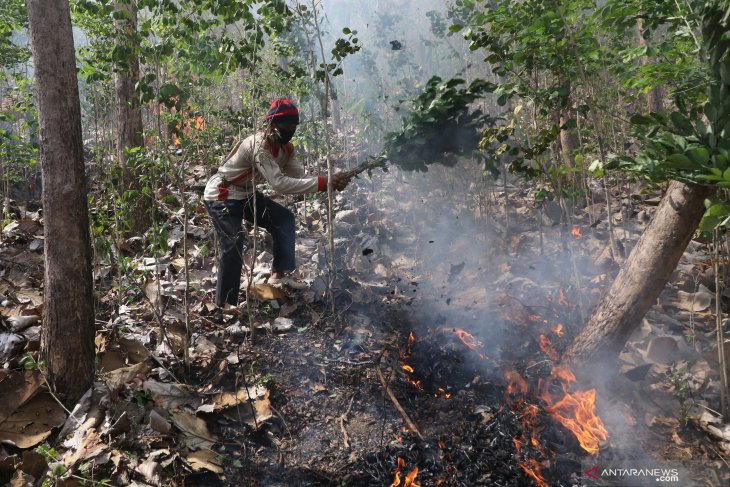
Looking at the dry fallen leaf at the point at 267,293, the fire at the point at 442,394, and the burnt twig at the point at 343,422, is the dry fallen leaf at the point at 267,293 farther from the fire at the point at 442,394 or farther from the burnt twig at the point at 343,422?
the fire at the point at 442,394

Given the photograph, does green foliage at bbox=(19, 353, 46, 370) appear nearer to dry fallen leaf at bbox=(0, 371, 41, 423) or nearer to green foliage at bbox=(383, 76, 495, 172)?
dry fallen leaf at bbox=(0, 371, 41, 423)

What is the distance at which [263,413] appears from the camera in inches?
138

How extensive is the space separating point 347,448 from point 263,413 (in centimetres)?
70

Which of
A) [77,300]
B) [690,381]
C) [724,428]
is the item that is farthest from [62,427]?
[690,381]

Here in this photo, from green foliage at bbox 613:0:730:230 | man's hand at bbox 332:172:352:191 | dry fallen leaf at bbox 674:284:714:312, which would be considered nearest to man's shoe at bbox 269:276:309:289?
man's hand at bbox 332:172:352:191

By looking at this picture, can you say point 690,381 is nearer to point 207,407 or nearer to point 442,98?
point 442,98

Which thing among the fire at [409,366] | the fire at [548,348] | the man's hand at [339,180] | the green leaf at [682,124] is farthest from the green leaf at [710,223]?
the man's hand at [339,180]

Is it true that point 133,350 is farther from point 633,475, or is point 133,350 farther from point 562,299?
point 562,299

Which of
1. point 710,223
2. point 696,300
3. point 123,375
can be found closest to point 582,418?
point 710,223

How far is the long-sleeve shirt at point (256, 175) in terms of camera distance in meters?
4.30

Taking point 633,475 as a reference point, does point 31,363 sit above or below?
above

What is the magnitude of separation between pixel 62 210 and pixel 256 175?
185cm

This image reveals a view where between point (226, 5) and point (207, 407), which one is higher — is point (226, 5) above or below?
above

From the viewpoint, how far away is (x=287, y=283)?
5176 mm
